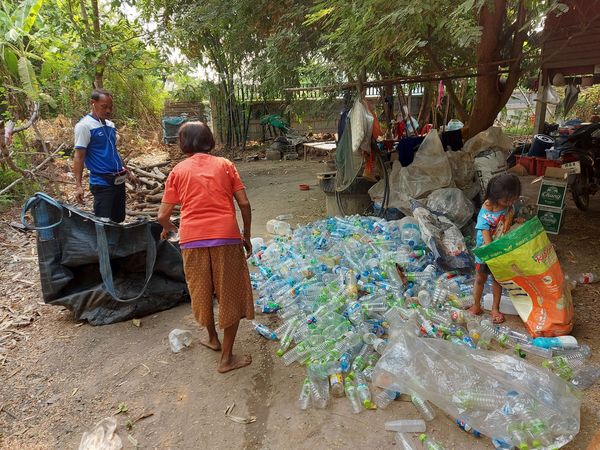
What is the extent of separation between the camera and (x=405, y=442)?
2.20 meters

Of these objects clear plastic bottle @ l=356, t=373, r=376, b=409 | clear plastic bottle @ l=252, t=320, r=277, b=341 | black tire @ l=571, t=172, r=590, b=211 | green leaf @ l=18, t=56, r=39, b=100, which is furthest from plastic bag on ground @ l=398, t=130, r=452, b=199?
green leaf @ l=18, t=56, r=39, b=100

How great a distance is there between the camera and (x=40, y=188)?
6.89 m

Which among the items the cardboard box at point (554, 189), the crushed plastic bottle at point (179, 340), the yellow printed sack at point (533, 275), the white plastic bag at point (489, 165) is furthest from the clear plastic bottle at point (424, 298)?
the cardboard box at point (554, 189)

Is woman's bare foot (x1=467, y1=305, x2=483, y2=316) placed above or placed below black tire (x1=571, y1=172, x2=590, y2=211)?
below

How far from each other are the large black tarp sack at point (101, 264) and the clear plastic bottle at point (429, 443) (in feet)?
7.93

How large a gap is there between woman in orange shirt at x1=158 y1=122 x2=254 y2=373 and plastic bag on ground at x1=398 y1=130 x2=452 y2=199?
116 inches

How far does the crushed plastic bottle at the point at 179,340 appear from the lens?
317 centimetres

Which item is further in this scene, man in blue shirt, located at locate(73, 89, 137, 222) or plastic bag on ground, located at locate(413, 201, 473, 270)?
plastic bag on ground, located at locate(413, 201, 473, 270)

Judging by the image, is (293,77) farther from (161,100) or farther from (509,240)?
(161,100)

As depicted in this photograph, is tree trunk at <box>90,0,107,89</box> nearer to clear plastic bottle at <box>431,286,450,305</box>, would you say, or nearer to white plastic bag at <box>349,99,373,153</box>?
white plastic bag at <box>349,99,373,153</box>

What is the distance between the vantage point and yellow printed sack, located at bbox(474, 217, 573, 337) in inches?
110

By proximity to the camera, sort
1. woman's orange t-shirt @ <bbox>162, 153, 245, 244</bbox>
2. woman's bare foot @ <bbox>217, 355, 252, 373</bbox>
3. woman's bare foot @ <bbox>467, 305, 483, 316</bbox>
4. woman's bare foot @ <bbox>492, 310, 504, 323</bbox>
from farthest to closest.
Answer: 1. woman's bare foot @ <bbox>467, 305, 483, 316</bbox>
2. woman's bare foot @ <bbox>492, 310, 504, 323</bbox>
3. woman's bare foot @ <bbox>217, 355, 252, 373</bbox>
4. woman's orange t-shirt @ <bbox>162, 153, 245, 244</bbox>

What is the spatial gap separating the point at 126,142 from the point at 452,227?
10.5m

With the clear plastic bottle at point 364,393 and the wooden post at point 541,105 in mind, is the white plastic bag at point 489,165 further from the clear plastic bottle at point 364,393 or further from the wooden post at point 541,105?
the wooden post at point 541,105
